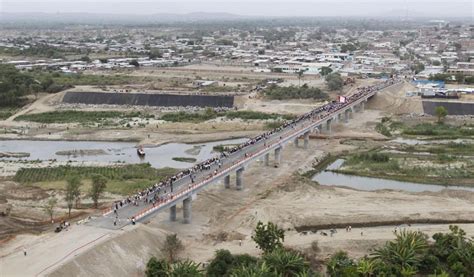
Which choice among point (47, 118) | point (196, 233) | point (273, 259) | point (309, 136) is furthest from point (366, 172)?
point (47, 118)

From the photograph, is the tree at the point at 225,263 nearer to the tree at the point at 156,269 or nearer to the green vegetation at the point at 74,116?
the tree at the point at 156,269

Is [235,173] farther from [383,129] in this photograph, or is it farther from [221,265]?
[383,129]

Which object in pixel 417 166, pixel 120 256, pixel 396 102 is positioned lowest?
pixel 417 166

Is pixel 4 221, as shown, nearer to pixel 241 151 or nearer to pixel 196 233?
pixel 196 233

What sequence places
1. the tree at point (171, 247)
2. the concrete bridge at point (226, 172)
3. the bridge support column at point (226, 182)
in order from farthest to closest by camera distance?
1. the bridge support column at point (226, 182)
2. the concrete bridge at point (226, 172)
3. the tree at point (171, 247)

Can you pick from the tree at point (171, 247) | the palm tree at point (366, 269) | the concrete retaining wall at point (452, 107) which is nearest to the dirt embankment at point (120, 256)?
the tree at point (171, 247)

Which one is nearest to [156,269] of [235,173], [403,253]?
[403,253]

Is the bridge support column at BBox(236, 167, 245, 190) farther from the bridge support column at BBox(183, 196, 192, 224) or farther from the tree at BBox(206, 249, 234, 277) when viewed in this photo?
the tree at BBox(206, 249, 234, 277)
